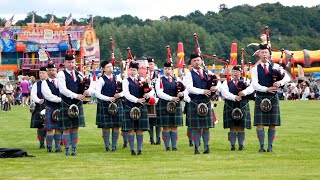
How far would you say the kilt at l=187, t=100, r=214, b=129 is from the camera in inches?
684

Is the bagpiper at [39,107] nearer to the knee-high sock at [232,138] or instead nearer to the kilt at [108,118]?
the kilt at [108,118]

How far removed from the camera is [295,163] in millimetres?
14977

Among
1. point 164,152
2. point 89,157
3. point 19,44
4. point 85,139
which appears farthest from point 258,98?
point 19,44

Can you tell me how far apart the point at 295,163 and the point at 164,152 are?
3.79m

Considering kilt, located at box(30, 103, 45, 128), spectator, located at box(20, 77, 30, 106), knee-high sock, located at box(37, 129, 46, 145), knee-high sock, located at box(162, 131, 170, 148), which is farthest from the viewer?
spectator, located at box(20, 77, 30, 106)

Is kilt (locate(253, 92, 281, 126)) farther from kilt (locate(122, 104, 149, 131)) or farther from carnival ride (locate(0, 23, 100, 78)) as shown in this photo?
carnival ride (locate(0, 23, 100, 78))

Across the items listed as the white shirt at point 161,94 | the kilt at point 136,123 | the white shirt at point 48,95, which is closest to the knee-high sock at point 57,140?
the white shirt at point 48,95

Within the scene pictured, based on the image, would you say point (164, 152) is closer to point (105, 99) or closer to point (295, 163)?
point (105, 99)

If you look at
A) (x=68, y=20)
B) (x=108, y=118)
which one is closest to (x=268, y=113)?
(x=108, y=118)

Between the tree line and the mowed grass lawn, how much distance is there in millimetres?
59080

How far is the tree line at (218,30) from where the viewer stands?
3561 inches

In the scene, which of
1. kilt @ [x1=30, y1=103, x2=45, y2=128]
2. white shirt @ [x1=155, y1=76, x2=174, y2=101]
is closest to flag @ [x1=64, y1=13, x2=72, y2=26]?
kilt @ [x1=30, y1=103, x2=45, y2=128]

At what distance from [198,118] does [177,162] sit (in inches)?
73.6

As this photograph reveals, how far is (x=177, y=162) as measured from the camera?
15688 millimetres
